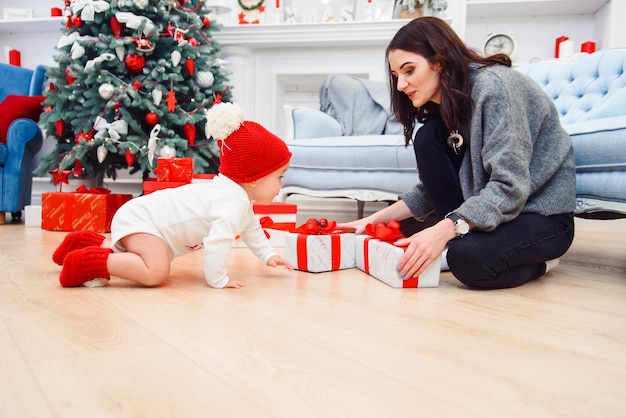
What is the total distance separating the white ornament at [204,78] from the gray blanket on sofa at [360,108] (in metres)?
0.68

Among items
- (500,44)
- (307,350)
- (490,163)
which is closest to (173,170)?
(490,163)

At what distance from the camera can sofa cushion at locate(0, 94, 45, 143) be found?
9.35ft

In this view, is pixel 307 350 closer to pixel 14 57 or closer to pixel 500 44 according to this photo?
→ pixel 500 44

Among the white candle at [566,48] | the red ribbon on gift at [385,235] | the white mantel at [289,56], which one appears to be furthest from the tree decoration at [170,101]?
the white candle at [566,48]

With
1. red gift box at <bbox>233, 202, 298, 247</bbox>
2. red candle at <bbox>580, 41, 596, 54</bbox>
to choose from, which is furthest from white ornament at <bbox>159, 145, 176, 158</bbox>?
red candle at <bbox>580, 41, 596, 54</bbox>

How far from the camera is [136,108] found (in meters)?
2.73

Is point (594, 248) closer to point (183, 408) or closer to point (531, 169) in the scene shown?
point (531, 169)

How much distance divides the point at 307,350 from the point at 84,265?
0.67 m

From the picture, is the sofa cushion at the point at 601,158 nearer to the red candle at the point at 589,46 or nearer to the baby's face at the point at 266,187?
the baby's face at the point at 266,187

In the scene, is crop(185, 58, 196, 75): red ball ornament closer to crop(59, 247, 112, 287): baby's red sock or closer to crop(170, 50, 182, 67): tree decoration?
crop(170, 50, 182, 67): tree decoration

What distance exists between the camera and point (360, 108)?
9.29 feet

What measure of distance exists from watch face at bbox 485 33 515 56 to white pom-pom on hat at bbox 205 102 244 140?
2.43 m

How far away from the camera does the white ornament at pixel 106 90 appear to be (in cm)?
257

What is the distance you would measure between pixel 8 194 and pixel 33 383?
2.55 meters
